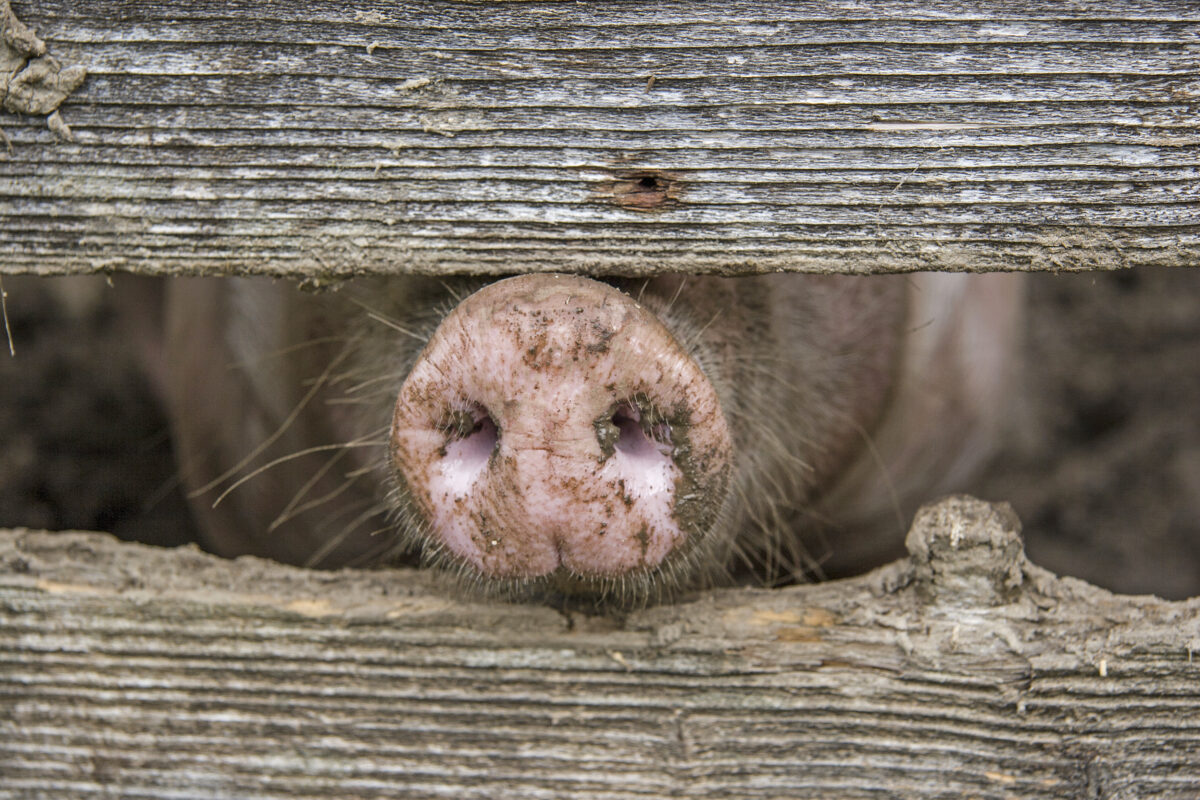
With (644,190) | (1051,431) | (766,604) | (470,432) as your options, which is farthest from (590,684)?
(1051,431)

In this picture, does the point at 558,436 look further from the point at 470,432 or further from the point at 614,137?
the point at 614,137

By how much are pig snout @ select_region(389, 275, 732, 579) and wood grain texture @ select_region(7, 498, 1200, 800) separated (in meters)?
0.16

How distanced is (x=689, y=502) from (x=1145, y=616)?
52cm

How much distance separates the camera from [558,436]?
1.00m

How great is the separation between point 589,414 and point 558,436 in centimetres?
4

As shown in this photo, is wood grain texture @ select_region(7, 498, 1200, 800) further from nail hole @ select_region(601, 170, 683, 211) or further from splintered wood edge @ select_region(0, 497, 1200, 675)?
nail hole @ select_region(601, 170, 683, 211)

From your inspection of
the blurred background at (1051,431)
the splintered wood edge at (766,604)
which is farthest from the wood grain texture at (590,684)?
the blurred background at (1051,431)

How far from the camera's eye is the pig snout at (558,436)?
1001mm

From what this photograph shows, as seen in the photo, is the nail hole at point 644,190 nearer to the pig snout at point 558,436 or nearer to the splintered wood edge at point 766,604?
the pig snout at point 558,436

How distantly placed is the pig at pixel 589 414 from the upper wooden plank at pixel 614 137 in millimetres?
102

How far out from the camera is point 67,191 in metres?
1.10

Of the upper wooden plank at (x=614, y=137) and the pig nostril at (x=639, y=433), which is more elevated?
the upper wooden plank at (x=614, y=137)

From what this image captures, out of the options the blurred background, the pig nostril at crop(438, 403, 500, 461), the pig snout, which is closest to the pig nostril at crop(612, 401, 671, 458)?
the pig snout

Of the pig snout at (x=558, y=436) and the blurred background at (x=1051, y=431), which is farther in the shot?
the blurred background at (x=1051, y=431)
